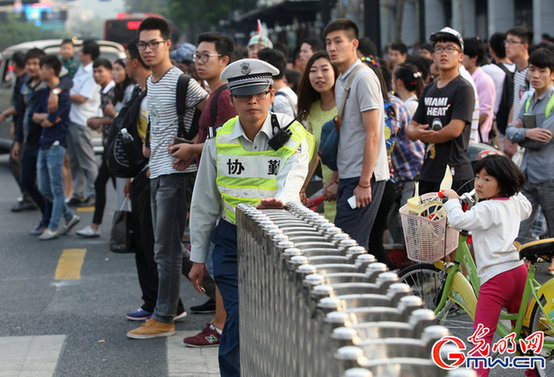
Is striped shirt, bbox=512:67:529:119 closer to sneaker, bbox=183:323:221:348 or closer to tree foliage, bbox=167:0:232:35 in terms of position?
sneaker, bbox=183:323:221:348

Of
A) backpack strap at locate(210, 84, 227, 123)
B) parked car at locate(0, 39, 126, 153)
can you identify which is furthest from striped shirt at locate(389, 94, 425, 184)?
parked car at locate(0, 39, 126, 153)

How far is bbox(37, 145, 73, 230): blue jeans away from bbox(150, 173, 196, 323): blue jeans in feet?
14.4

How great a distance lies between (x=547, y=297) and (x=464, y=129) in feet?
7.25

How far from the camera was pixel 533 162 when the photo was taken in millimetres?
7398

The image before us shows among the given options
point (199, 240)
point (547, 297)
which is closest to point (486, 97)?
point (547, 297)

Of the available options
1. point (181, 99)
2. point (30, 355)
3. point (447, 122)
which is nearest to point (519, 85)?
point (447, 122)

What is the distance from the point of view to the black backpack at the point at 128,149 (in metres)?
6.53

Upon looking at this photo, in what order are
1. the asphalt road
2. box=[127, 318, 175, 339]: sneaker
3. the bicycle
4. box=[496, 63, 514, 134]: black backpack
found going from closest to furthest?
the bicycle → the asphalt road → box=[127, 318, 175, 339]: sneaker → box=[496, 63, 514, 134]: black backpack

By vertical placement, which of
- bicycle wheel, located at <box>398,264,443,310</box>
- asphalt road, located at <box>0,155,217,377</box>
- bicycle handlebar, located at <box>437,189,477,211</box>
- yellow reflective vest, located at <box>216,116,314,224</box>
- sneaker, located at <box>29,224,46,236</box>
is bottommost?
sneaker, located at <box>29,224,46,236</box>

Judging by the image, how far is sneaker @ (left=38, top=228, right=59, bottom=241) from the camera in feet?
33.8

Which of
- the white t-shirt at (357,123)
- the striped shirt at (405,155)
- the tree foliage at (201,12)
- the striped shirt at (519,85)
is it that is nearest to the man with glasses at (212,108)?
the white t-shirt at (357,123)

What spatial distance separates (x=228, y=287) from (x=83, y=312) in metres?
3.02

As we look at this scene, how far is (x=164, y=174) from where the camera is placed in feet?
20.0

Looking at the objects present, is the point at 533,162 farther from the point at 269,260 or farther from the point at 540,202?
the point at 269,260
